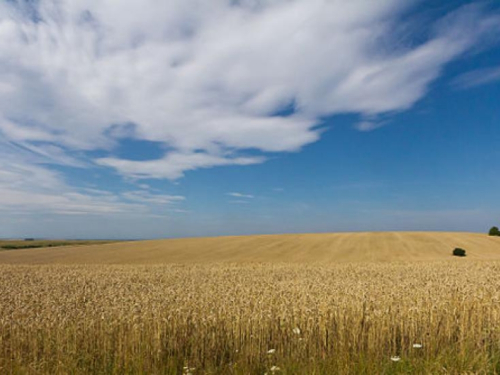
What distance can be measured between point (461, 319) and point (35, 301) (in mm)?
10961

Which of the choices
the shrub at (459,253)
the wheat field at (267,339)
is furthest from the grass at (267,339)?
the shrub at (459,253)

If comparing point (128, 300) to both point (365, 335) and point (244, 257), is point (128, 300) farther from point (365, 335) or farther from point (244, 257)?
point (244, 257)

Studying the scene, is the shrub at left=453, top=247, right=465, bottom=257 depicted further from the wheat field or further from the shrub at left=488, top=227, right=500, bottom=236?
the wheat field

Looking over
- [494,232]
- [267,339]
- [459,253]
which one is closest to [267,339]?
[267,339]

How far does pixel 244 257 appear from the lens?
3800 cm

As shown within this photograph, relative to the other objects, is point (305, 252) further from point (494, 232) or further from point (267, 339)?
point (267, 339)

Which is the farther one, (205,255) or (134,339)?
(205,255)

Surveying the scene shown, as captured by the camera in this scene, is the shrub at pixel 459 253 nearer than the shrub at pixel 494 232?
Yes

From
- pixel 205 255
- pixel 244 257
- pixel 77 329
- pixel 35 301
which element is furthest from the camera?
pixel 205 255

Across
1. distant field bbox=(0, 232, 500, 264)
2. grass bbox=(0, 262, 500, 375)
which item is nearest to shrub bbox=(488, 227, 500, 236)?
distant field bbox=(0, 232, 500, 264)

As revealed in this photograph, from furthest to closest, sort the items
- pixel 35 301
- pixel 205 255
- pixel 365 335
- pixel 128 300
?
pixel 205 255
pixel 35 301
pixel 128 300
pixel 365 335

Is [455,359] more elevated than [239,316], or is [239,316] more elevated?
Result: [239,316]

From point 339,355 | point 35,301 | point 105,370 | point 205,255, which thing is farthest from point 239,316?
point 205,255

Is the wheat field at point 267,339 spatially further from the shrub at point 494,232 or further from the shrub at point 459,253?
the shrub at point 494,232
